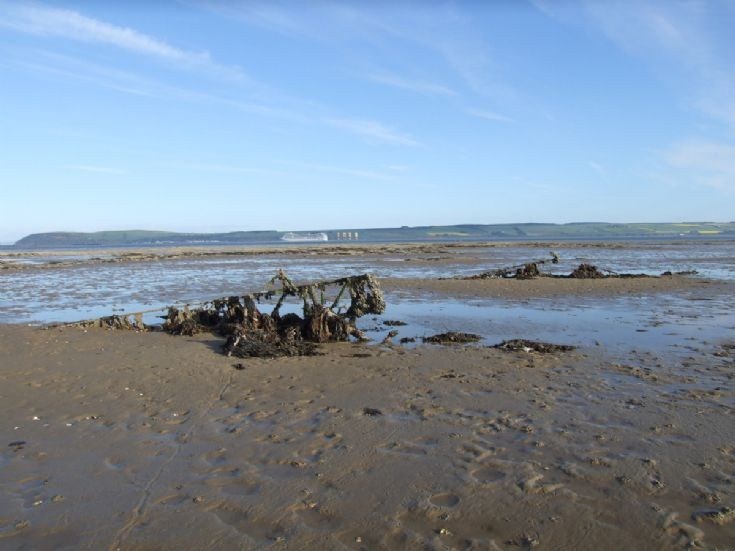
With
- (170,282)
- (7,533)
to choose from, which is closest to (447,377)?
(7,533)

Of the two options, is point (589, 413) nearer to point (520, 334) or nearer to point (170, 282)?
point (520, 334)

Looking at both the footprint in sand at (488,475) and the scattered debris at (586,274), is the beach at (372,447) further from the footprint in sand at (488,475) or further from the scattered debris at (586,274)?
the scattered debris at (586,274)

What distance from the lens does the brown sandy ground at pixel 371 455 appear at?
438 centimetres

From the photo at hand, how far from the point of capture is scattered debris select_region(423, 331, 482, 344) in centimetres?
1180

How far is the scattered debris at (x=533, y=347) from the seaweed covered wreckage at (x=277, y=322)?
3.04m

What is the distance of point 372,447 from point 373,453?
169mm

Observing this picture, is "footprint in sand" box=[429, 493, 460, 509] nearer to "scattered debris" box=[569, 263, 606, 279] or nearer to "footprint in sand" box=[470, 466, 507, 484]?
"footprint in sand" box=[470, 466, 507, 484]

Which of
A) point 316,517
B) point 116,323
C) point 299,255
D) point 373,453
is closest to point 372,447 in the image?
point 373,453

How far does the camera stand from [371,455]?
5805 millimetres

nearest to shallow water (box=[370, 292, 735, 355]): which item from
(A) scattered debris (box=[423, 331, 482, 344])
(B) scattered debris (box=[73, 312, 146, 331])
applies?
(A) scattered debris (box=[423, 331, 482, 344])

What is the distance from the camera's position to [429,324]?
1438 centimetres

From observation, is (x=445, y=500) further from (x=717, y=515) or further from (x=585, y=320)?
(x=585, y=320)

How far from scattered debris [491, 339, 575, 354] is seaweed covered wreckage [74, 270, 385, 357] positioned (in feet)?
9.96

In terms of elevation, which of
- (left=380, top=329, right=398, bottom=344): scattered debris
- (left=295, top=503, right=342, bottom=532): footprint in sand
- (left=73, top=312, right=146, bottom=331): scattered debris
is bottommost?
(left=380, top=329, right=398, bottom=344): scattered debris
